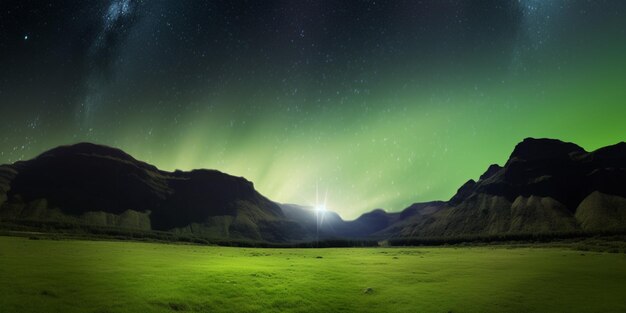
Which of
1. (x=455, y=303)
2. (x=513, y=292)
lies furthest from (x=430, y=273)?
(x=455, y=303)

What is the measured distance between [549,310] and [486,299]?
463 centimetres

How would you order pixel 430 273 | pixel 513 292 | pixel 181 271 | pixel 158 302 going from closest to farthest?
pixel 158 302 → pixel 513 292 → pixel 181 271 → pixel 430 273

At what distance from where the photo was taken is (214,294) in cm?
3009

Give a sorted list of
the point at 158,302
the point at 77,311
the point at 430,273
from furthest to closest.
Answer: the point at 430,273
the point at 158,302
the point at 77,311

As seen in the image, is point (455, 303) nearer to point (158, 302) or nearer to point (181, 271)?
point (158, 302)

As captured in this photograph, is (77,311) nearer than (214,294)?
Yes

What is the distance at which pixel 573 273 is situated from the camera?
1864 inches

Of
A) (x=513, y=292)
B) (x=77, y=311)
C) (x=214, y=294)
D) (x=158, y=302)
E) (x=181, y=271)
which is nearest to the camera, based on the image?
(x=77, y=311)

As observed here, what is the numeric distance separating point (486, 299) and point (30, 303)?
34428mm

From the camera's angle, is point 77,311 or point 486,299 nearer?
point 77,311

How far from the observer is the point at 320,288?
116 ft

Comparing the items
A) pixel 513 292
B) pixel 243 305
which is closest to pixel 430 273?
pixel 513 292

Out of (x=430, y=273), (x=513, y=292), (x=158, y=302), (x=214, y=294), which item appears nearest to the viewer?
(x=158, y=302)

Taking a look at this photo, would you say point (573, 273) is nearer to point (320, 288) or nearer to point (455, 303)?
point (455, 303)
